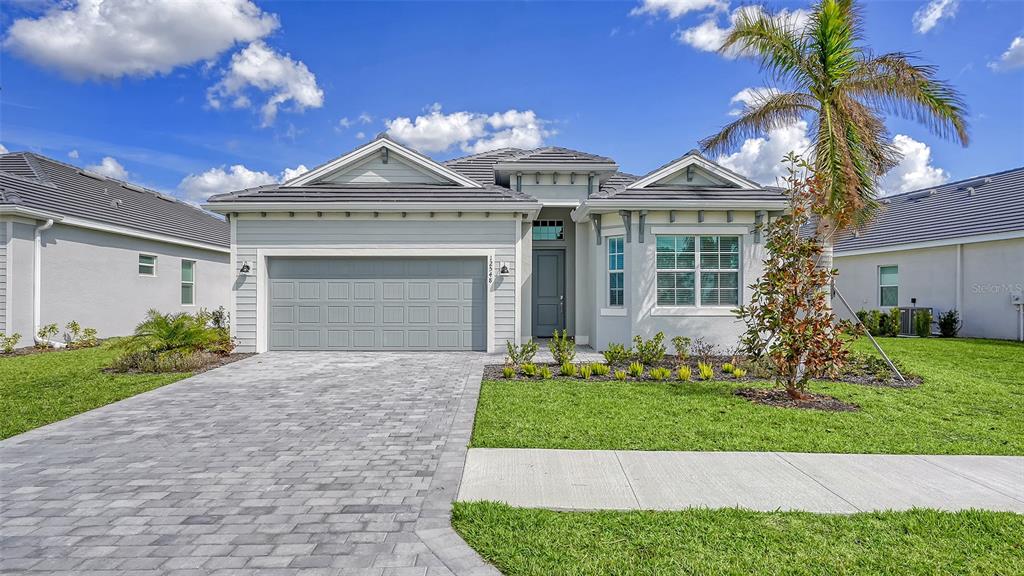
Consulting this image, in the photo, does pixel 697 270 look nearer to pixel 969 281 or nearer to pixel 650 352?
pixel 650 352

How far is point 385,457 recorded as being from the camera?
4594mm

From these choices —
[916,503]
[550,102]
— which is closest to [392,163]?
[550,102]

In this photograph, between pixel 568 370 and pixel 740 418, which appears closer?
pixel 740 418

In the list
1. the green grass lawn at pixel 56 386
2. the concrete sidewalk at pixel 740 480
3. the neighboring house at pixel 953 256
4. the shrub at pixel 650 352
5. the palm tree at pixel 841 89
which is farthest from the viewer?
the neighboring house at pixel 953 256

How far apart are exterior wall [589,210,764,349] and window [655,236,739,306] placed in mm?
140

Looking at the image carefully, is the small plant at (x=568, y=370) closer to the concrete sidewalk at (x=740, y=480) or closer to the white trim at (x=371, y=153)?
the concrete sidewalk at (x=740, y=480)

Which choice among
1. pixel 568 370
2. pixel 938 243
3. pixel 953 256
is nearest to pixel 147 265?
pixel 568 370

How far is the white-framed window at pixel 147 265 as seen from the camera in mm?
15128

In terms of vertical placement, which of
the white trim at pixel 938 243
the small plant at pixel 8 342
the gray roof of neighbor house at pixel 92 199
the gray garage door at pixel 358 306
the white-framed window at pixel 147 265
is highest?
the gray roof of neighbor house at pixel 92 199

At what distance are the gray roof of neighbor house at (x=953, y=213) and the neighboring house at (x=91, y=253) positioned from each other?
21.1m

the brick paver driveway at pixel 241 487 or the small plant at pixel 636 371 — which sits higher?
the small plant at pixel 636 371

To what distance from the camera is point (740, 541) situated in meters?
3.05

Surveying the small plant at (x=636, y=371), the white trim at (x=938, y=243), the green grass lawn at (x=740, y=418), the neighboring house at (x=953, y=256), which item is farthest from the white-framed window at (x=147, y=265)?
the white trim at (x=938, y=243)

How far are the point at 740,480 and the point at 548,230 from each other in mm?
10048
